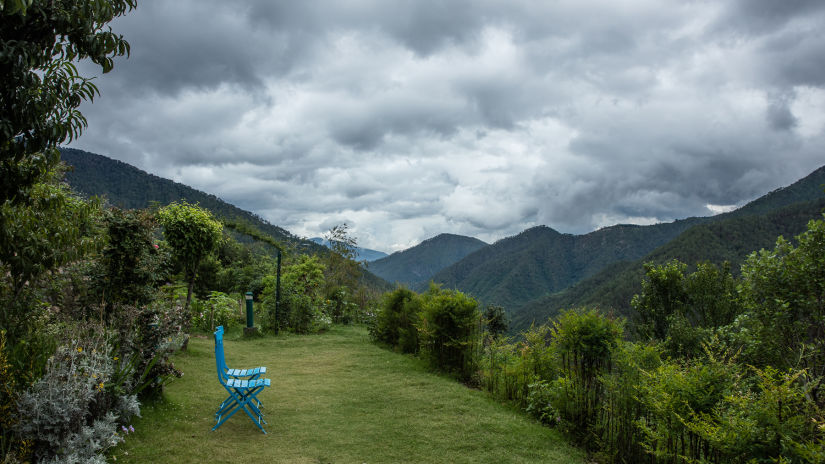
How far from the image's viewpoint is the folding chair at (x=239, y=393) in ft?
17.2

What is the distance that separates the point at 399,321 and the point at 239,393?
5796 mm

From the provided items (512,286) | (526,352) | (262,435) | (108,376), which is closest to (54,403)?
(108,376)

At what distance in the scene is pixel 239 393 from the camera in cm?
535

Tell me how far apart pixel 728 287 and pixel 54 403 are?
1287 centimetres

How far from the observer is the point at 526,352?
254 inches

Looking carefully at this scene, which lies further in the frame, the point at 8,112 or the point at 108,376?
the point at 108,376

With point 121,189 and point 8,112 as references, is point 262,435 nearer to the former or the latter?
point 8,112

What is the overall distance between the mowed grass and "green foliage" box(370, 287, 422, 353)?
1747 mm

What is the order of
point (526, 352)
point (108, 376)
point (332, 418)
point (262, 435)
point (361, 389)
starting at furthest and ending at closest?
1. point (361, 389)
2. point (526, 352)
3. point (332, 418)
4. point (262, 435)
5. point (108, 376)

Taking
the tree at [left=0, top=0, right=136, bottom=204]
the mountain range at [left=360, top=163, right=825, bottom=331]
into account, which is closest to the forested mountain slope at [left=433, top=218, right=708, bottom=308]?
the mountain range at [left=360, top=163, right=825, bottom=331]

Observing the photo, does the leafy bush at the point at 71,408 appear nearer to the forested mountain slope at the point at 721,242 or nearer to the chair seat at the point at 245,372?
the chair seat at the point at 245,372

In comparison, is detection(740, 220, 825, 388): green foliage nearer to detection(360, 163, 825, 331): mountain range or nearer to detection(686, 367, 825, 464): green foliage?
detection(686, 367, 825, 464): green foliage

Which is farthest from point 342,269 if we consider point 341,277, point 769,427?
point 769,427

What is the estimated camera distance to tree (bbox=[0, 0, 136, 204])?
2842 mm
